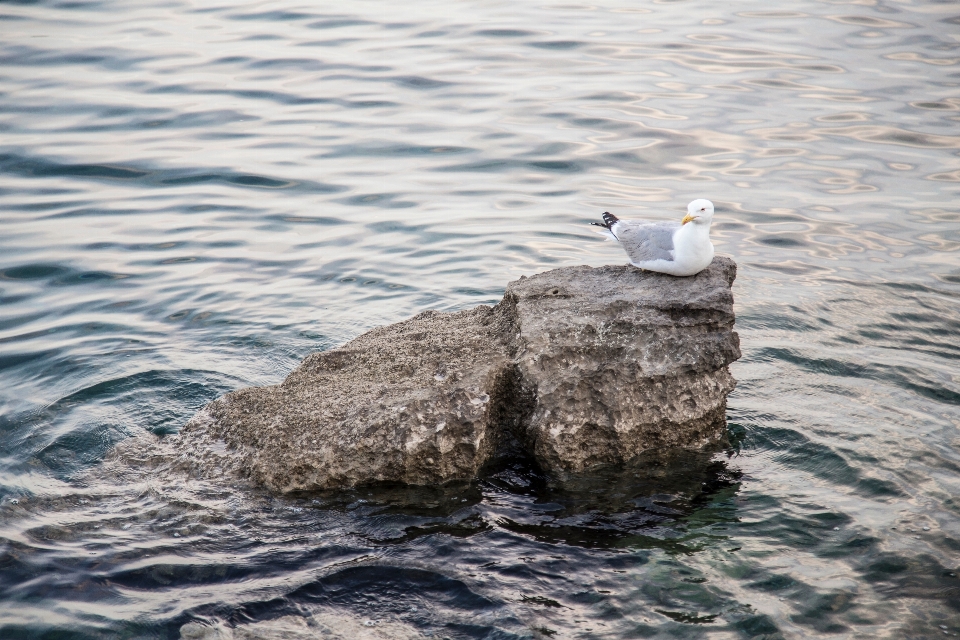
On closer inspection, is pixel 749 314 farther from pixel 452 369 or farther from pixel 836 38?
pixel 836 38

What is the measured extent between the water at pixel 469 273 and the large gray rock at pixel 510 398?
0.21 metres

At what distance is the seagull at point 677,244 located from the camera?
5.62 meters

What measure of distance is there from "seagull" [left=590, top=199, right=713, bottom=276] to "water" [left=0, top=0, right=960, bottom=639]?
1264 millimetres

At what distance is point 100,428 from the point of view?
20.5 feet

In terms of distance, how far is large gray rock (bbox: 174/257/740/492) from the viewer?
503cm

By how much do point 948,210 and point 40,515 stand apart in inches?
392

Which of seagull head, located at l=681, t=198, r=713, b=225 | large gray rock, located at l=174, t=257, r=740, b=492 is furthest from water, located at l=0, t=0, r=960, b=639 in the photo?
seagull head, located at l=681, t=198, r=713, b=225

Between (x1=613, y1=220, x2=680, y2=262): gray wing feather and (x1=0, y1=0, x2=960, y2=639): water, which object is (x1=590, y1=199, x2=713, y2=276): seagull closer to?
(x1=613, y1=220, x2=680, y2=262): gray wing feather

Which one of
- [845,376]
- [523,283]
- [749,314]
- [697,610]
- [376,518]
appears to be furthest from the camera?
[749,314]

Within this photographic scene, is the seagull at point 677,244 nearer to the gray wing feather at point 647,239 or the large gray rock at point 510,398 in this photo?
the gray wing feather at point 647,239

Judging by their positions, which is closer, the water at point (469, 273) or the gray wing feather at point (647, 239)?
the water at point (469, 273)

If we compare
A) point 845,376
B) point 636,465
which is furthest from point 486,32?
point 636,465

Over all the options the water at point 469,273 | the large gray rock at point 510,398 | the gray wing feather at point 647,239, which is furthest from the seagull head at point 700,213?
the water at point 469,273

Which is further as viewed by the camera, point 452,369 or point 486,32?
point 486,32
